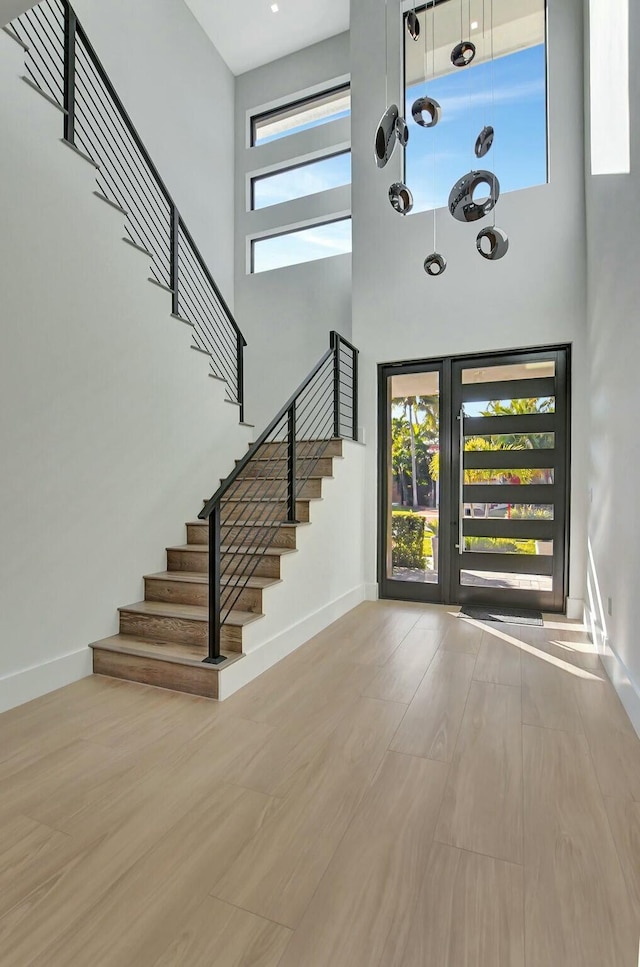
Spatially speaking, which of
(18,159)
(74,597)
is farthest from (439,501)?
(18,159)

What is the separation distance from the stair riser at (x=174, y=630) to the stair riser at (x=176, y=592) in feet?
0.93

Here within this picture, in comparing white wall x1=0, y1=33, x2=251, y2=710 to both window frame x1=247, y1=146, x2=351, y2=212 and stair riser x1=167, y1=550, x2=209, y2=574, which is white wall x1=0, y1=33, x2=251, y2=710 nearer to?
stair riser x1=167, y1=550, x2=209, y2=574

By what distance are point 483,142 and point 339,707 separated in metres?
3.33

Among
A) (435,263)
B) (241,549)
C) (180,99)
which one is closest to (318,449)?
(241,549)

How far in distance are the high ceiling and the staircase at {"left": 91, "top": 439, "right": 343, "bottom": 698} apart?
18.5ft

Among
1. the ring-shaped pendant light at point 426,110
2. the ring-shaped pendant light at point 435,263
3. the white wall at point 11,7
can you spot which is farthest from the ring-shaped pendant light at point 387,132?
the white wall at point 11,7

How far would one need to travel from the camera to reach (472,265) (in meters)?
4.66

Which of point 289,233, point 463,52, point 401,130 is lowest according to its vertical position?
point 401,130

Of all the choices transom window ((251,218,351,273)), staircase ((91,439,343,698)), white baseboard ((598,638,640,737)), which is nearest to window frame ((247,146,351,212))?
transom window ((251,218,351,273))

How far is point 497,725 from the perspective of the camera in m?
2.42

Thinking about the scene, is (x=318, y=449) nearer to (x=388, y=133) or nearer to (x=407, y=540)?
(x=407, y=540)

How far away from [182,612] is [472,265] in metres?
3.95

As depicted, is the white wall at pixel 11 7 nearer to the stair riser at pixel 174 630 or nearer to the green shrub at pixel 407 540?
the stair riser at pixel 174 630

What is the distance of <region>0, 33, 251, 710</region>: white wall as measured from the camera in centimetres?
266
